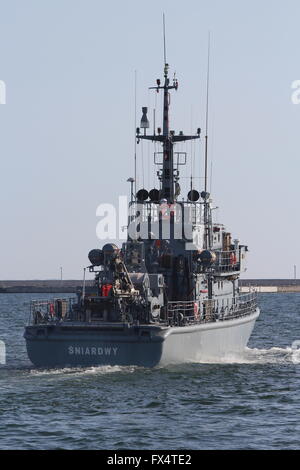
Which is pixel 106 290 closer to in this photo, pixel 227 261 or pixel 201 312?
pixel 201 312

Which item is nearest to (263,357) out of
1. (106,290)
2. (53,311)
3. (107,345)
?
(106,290)

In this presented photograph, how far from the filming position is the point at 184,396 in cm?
3125

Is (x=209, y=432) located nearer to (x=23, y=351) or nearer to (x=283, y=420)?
(x=283, y=420)

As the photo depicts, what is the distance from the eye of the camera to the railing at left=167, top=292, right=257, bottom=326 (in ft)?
121

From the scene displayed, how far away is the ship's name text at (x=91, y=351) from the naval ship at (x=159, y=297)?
1.3 inches

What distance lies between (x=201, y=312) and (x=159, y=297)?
2.72 metres

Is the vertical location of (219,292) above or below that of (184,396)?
above

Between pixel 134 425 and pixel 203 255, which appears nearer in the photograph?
pixel 134 425

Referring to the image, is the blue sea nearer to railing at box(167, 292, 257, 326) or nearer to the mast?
railing at box(167, 292, 257, 326)

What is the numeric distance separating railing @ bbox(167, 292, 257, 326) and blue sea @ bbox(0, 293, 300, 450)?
5.54ft

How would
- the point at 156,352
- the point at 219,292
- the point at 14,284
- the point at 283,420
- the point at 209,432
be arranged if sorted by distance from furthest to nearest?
the point at 14,284
the point at 219,292
the point at 156,352
the point at 283,420
the point at 209,432
